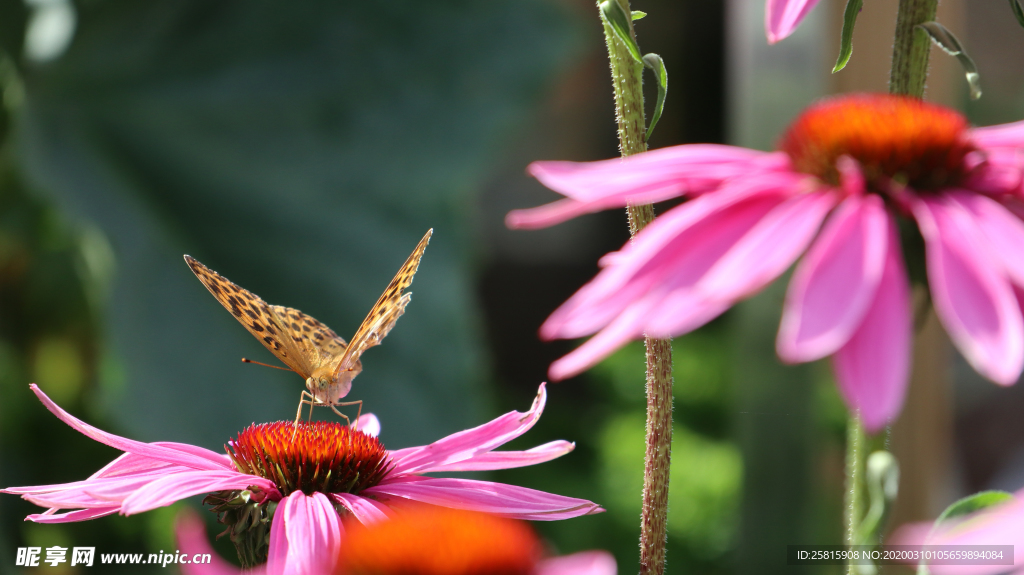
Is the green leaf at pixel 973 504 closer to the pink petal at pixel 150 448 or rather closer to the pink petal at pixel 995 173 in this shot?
the pink petal at pixel 995 173

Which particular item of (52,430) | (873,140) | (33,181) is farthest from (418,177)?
(873,140)

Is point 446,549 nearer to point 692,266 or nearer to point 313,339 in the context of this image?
point 692,266

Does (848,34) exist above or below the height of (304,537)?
above

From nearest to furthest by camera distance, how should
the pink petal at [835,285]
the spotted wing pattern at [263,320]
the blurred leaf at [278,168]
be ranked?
the pink petal at [835,285] < the spotted wing pattern at [263,320] < the blurred leaf at [278,168]

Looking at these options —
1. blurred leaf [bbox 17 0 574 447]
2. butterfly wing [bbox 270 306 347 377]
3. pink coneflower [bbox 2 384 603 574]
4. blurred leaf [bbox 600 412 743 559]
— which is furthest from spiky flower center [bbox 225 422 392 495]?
blurred leaf [bbox 600 412 743 559]

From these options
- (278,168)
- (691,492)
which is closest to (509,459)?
A: (278,168)

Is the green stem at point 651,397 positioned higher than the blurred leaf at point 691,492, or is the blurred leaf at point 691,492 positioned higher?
the blurred leaf at point 691,492

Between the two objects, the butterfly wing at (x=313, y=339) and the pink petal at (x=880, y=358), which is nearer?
the pink petal at (x=880, y=358)

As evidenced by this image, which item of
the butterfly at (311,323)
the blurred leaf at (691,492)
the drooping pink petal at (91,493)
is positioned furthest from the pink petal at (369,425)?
the blurred leaf at (691,492)
